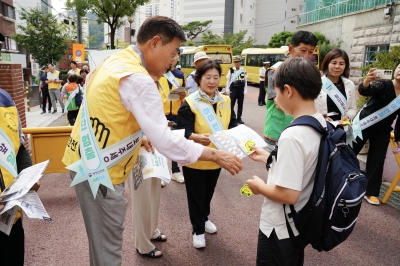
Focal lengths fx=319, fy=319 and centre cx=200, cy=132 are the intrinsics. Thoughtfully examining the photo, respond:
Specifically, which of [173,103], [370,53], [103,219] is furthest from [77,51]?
[103,219]

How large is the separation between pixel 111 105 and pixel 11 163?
→ 2.16ft

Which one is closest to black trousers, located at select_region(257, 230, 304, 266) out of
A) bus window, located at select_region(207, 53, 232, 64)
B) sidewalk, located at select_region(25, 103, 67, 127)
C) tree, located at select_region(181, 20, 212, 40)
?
sidewalk, located at select_region(25, 103, 67, 127)

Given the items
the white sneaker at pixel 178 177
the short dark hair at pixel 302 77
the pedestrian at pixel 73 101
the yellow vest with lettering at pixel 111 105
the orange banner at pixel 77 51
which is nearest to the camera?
the short dark hair at pixel 302 77

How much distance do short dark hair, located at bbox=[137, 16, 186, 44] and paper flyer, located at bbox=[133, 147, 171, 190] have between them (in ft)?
3.35

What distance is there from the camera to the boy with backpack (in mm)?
1563

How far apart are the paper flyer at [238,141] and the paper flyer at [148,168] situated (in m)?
0.49

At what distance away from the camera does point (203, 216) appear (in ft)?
10.5

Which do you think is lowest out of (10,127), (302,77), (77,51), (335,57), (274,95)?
(10,127)

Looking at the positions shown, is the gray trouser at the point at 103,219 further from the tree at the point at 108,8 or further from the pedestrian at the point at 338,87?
the tree at the point at 108,8

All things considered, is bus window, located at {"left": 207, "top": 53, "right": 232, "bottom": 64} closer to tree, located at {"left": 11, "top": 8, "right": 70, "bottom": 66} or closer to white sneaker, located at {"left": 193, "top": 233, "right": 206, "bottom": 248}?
tree, located at {"left": 11, "top": 8, "right": 70, "bottom": 66}

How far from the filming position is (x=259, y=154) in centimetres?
215

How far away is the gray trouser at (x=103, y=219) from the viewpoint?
190cm

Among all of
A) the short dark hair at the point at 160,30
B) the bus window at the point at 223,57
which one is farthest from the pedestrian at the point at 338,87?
the bus window at the point at 223,57

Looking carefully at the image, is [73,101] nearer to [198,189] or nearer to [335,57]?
[198,189]
